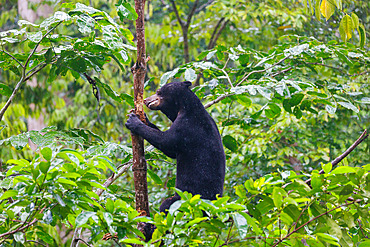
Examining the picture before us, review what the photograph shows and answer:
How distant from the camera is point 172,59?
7414 millimetres

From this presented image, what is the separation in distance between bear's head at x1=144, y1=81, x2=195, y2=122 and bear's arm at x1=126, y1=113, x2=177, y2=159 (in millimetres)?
224

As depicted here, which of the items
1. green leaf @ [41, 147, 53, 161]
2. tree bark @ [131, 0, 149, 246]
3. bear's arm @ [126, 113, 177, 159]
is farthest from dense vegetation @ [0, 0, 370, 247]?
bear's arm @ [126, 113, 177, 159]

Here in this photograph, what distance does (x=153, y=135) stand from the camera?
218 cm

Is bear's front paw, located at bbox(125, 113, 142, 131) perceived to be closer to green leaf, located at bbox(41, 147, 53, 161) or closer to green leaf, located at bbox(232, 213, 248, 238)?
green leaf, located at bbox(41, 147, 53, 161)

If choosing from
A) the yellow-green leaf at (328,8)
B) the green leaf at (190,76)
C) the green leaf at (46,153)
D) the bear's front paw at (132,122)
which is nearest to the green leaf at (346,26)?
the yellow-green leaf at (328,8)

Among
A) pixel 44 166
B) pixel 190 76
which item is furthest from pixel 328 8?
pixel 44 166

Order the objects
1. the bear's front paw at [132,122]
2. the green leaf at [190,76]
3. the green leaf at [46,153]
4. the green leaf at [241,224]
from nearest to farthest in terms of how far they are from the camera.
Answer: the green leaf at [241,224] → the green leaf at [46,153] → the bear's front paw at [132,122] → the green leaf at [190,76]

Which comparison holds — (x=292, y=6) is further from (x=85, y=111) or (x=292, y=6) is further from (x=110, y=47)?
(x=110, y=47)

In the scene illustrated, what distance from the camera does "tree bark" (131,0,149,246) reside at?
204 centimetres

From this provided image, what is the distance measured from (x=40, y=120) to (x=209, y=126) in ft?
19.5

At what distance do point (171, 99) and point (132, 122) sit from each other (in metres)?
0.35

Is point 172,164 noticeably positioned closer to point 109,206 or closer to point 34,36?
point 34,36

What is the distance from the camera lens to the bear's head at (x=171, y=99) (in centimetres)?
240

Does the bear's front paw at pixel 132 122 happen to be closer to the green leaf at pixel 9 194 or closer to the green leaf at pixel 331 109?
the green leaf at pixel 9 194
